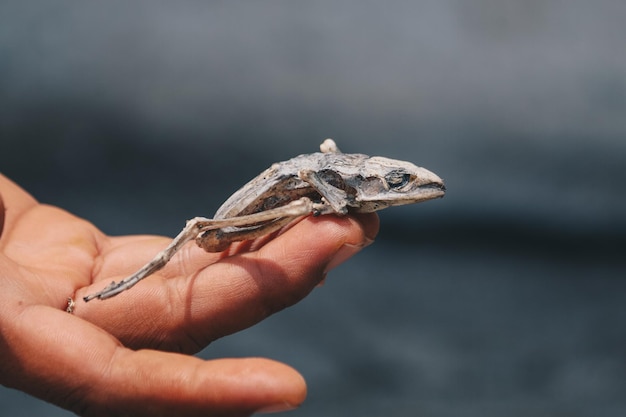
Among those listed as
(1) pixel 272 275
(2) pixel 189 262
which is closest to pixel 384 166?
(1) pixel 272 275

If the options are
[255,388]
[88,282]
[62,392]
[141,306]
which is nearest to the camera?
[255,388]

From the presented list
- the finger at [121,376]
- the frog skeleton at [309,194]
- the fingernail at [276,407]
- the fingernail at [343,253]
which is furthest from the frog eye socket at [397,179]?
the fingernail at [276,407]

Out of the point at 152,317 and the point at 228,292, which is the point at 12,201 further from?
the point at 228,292

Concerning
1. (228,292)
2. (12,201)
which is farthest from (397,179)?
(12,201)

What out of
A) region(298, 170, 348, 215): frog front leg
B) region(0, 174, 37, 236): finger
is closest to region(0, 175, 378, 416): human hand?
region(298, 170, 348, 215): frog front leg

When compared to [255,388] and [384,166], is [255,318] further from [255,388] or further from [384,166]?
[384,166]

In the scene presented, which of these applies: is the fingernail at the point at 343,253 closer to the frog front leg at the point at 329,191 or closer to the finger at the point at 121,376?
the frog front leg at the point at 329,191

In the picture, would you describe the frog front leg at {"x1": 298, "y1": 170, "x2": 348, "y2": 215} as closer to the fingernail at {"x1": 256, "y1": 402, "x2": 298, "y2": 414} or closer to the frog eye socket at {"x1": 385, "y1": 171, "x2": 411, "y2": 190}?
the frog eye socket at {"x1": 385, "y1": 171, "x2": 411, "y2": 190}
